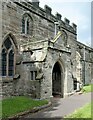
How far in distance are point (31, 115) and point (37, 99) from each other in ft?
10.4

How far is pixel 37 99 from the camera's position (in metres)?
13.2

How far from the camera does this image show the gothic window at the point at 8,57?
1430cm

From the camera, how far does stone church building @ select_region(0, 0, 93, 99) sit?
13.9 m

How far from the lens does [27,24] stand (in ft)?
55.1

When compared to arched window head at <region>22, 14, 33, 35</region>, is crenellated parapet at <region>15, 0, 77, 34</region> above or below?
above

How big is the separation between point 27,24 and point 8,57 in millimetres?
3749

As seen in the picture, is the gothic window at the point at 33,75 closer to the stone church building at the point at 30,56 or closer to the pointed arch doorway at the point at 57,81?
the stone church building at the point at 30,56

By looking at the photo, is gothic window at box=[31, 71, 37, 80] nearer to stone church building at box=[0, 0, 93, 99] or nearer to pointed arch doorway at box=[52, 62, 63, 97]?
stone church building at box=[0, 0, 93, 99]

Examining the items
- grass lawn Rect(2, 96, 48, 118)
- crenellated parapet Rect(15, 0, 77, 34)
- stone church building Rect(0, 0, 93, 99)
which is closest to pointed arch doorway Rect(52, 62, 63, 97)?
stone church building Rect(0, 0, 93, 99)

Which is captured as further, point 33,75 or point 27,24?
point 27,24

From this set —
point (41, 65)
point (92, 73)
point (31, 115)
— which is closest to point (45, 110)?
point (31, 115)

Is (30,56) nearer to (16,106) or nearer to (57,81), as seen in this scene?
(57,81)

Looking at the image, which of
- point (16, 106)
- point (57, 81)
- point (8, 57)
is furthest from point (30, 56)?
point (16, 106)

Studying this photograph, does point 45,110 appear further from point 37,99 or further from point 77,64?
point 77,64
